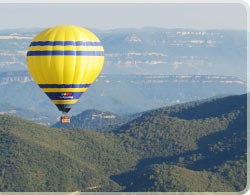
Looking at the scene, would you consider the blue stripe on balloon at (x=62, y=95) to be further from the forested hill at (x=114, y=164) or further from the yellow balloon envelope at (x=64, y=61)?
the forested hill at (x=114, y=164)

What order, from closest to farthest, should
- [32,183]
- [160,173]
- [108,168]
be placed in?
[160,173], [32,183], [108,168]

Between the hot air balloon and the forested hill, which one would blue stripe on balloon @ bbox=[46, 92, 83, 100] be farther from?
the forested hill

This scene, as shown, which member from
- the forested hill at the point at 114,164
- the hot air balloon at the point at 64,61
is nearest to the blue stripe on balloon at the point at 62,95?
the hot air balloon at the point at 64,61

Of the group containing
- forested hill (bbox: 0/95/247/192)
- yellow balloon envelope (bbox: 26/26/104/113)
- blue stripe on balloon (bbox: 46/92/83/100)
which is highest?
yellow balloon envelope (bbox: 26/26/104/113)

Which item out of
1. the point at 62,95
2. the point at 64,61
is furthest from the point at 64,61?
the point at 62,95

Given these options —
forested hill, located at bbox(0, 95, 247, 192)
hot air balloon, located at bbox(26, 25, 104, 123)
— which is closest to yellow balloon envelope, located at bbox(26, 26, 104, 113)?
hot air balloon, located at bbox(26, 25, 104, 123)

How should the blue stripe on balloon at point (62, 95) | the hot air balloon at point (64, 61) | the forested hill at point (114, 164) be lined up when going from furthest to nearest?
the forested hill at point (114, 164), the blue stripe on balloon at point (62, 95), the hot air balloon at point (64, 61)

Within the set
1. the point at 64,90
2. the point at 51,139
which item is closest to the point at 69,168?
the point at 51,139

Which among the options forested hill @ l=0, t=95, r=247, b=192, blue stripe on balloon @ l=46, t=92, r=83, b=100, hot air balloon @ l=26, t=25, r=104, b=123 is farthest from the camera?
forested hill @ l=0, t=95, r=247, b=192

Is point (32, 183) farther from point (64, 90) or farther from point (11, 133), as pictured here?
point (64, 90)
